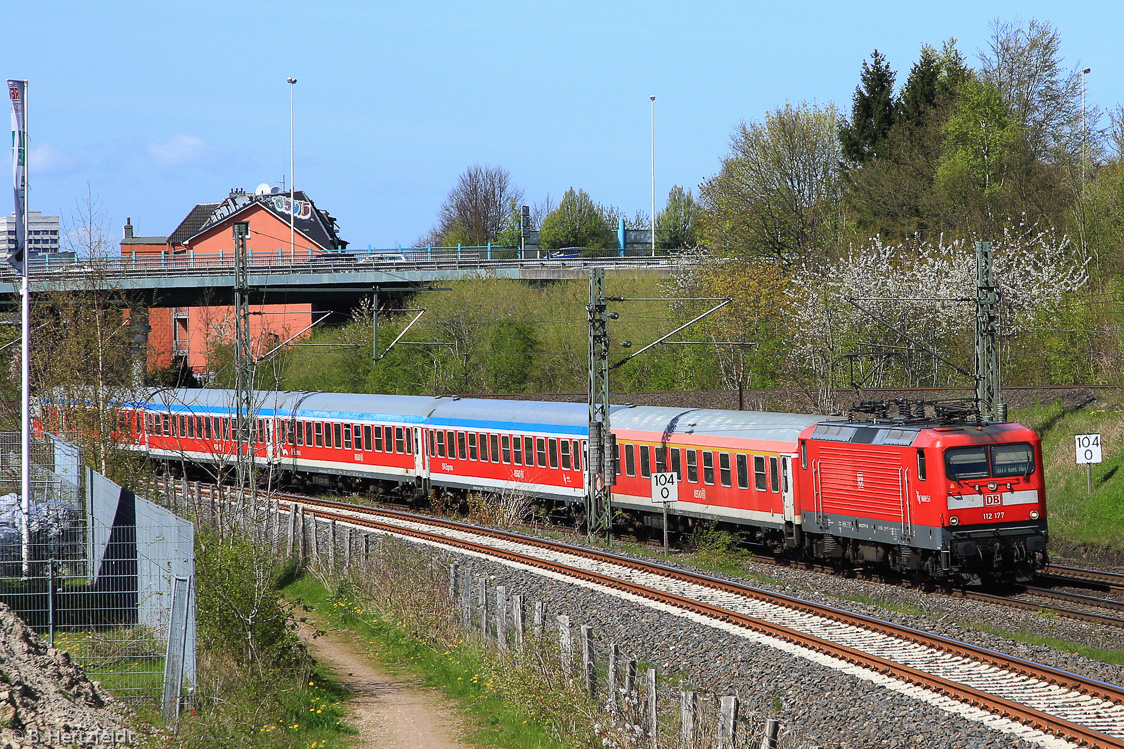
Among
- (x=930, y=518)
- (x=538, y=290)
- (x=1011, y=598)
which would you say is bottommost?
(x=1011, y=598)

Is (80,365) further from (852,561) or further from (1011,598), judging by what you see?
(1011,598)

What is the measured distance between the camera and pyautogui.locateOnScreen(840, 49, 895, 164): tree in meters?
63.8

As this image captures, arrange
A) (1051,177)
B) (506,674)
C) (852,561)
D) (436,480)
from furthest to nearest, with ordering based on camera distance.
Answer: (1051,177), (436,480), (852,561), (506,674)

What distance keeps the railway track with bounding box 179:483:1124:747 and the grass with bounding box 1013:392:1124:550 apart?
12121 mm

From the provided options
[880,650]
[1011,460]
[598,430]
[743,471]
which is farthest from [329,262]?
[880,650]

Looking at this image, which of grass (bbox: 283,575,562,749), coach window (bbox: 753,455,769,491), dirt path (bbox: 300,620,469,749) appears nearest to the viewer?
dirt path (bbox: 300,620,469,749)

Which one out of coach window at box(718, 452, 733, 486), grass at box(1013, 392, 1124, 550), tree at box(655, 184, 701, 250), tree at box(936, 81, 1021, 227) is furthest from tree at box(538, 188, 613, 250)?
coach window at box(718, 452, 733, 486)

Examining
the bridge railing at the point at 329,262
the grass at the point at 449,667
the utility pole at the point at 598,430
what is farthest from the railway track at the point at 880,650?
the bridge railing at the point at 329,262

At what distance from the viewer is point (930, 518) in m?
20.2

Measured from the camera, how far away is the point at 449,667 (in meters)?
16.3

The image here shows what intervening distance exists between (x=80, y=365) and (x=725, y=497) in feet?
46.1

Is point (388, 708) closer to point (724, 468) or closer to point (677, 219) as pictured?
point (724, 468)

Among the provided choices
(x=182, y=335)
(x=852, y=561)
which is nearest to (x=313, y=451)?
(x=852, y=561)

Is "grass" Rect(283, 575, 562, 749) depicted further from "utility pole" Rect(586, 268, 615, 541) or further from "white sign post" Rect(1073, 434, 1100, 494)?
"white sign post" Rect(1073, 434, 1100, 494)
